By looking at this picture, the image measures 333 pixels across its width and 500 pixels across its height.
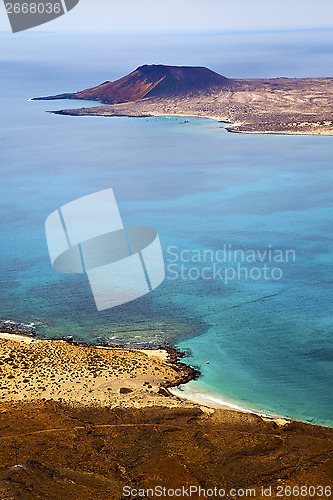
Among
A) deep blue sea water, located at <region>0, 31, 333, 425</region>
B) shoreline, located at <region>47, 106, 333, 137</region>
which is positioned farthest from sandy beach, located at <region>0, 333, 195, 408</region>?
shoreline, located at <region>47, 106, 333, 137</region>

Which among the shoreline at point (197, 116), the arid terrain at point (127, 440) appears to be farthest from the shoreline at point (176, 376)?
the shoreline at point (197, 116)

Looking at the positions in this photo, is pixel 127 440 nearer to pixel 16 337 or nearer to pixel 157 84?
pixel 16 337

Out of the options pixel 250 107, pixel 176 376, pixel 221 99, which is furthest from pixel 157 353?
pixel 221 99

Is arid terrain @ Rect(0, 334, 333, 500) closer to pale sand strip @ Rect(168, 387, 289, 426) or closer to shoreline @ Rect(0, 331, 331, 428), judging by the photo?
shoreline @ Rect(0, 331, 331, 428)

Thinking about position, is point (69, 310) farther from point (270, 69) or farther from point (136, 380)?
point (270, 69)

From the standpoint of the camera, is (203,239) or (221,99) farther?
(221,99)

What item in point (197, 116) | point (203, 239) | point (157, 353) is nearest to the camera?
point (157, 353)
